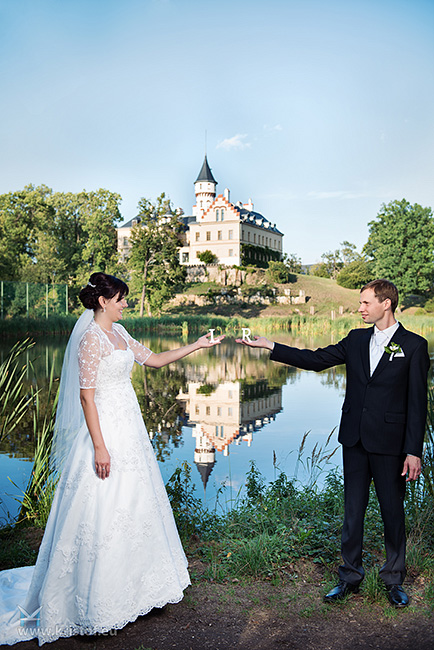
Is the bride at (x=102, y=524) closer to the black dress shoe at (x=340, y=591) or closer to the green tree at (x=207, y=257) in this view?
the black dress shoe at (x=340, y=591)

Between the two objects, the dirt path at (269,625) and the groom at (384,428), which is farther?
the groom at (384,428)

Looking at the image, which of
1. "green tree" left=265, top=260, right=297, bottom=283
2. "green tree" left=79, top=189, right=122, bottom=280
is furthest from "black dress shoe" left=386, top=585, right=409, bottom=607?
"green tree" left=265, top=260, right=297, bottom=283

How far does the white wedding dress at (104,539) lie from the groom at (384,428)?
1.13m

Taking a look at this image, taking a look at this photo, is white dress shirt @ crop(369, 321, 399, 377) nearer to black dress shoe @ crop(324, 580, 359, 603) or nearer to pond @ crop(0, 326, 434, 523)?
black dress shoe @ crop(324, 580, 359, 603)

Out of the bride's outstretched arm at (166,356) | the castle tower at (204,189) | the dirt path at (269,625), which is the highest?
the castle tower at (204,189)

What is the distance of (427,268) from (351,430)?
153 ft

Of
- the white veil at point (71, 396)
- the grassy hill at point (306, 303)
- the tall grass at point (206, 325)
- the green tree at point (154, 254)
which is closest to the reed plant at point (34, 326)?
the tall grass at point (206, 325)

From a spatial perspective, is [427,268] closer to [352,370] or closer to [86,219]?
[86,219]

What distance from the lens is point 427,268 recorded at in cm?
4659

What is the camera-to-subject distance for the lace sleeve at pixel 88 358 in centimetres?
317

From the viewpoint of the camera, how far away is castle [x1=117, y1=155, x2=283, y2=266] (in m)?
59.2

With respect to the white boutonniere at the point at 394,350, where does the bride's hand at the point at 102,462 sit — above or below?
below

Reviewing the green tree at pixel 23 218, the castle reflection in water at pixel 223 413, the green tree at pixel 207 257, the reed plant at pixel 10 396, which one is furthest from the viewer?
the green tree at pixel 207 257

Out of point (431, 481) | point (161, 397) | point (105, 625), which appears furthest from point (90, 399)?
point (161, 397)
